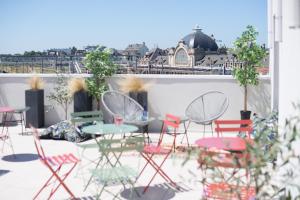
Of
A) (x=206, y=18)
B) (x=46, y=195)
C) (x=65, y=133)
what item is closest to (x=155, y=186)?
(x=46, y=195)

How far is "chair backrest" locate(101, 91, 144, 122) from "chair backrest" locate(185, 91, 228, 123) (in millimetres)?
991

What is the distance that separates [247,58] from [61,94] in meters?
4.27

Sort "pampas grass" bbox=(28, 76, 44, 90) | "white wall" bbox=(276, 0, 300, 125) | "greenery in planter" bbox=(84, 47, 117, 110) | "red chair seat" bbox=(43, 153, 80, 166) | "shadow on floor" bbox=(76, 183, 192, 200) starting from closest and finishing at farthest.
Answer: "white wall" bbox=(276, 0, 300, 125), "red chair seat" bbox=(43, 153, 80, 166), "shadow on floor" bbox=(76, 183, 192, 200), "greenery in planter" bbox=(84, 47, 117, 110), "pampas grass" bbox=(28, 76, 44, 90)

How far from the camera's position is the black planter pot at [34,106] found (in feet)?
30.4

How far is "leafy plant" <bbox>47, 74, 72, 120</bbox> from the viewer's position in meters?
9.38

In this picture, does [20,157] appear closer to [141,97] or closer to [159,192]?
[159,192]

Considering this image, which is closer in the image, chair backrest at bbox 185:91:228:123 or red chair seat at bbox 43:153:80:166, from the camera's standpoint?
red chair seat at bbox 43:153:80:166

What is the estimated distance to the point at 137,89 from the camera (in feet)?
29.5

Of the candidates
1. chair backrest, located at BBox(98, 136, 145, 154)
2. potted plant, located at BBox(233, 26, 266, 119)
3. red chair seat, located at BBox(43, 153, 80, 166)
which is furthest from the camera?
potted plant, located at BBox(233, 26, 266, 119)

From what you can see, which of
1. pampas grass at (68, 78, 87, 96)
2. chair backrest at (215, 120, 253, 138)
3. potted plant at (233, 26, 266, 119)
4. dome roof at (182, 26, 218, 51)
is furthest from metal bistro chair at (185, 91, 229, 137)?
dome roof at (182, 26, 218, 51)

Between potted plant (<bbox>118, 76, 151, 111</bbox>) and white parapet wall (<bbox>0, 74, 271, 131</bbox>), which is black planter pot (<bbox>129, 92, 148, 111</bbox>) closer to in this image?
potted plant (<bbox>118, 76, 151, 111</bbox>)

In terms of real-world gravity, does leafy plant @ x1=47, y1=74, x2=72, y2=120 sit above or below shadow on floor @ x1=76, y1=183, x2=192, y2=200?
above

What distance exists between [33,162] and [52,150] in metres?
0.83

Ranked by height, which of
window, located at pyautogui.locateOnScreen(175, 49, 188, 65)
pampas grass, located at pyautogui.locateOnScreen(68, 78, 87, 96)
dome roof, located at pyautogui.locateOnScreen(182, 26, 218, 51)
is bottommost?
pampas grass, located at pyautogui.locateOnScreen(68, 78, 87, 96)
